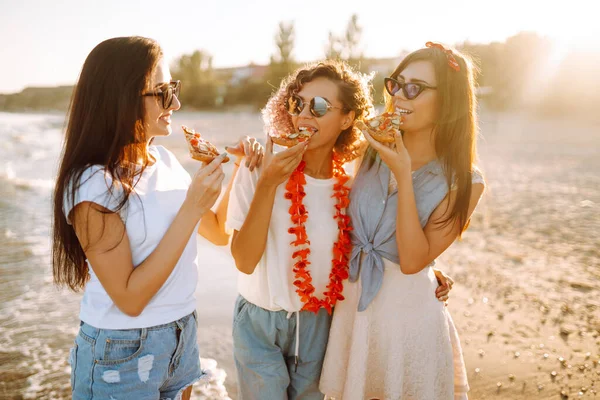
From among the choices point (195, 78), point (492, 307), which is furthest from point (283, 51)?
point (492, 307)

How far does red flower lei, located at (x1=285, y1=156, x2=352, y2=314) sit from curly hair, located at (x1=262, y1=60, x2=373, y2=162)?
38 cm

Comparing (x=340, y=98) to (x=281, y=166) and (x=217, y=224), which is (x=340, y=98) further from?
(x=217, y=224)

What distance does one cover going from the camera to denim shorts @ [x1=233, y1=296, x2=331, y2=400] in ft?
8.97

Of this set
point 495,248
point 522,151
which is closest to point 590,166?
point 522,151

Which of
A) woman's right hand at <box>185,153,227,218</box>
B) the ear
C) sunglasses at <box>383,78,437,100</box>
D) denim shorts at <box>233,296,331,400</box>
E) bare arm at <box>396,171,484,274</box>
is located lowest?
denim shorts at <box>233,296,331,400</box>

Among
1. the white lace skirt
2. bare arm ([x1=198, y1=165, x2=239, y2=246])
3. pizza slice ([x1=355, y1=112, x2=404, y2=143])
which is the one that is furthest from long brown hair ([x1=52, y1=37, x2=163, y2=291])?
the white lace skirt

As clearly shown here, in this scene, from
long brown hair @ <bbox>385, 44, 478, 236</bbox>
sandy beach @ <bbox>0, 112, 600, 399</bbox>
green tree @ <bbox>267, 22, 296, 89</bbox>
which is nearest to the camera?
long brown hair @ <bbox>385, 44, 478, 236</bbox>

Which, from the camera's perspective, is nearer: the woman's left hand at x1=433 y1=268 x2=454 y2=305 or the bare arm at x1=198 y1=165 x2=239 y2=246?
the woman's left hand at x1=433 y1=268 x2=454 y2=305

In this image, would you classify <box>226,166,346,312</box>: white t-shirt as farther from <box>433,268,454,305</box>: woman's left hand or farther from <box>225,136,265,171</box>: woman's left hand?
<box>433,268,454,305</box>: woman's left hand

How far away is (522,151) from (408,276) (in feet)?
59.7

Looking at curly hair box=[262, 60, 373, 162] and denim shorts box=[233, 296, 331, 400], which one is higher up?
curly hair box=[262, 60, 373, 162]

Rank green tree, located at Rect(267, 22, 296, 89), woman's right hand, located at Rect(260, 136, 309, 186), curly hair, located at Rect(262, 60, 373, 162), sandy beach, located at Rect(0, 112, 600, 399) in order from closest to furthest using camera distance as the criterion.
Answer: woman's right hand, located at Rect(260, 136, 309, 186) → curly hair, located at Rect(262, 60, 373, 162) → sandy beach, located at Rect(0, 112, 600, 399) → green tree, located at Rect(267, 22, 296, 89)

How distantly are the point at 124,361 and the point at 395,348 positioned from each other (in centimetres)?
148

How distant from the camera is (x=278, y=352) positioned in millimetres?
2773
